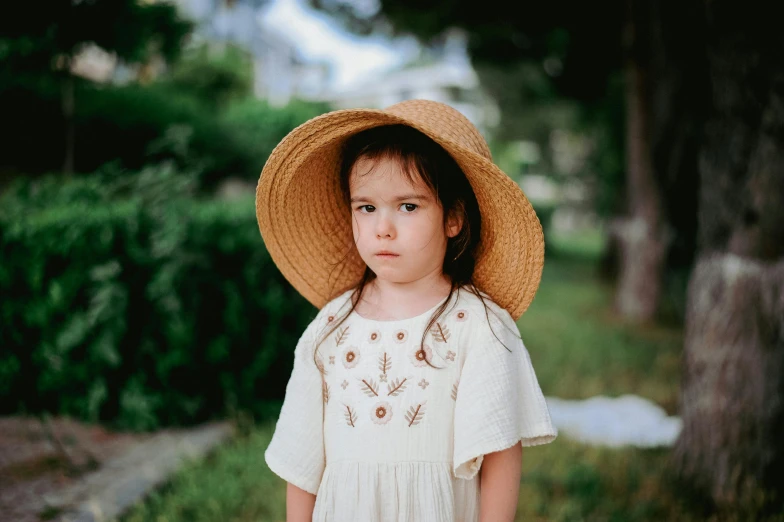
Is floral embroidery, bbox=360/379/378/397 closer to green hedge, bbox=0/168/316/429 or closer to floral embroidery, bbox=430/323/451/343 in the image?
floral embroidery, bbox=430/323/451/343

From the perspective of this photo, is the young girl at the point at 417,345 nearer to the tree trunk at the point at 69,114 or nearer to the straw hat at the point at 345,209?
the straw hat at the point at 345,209

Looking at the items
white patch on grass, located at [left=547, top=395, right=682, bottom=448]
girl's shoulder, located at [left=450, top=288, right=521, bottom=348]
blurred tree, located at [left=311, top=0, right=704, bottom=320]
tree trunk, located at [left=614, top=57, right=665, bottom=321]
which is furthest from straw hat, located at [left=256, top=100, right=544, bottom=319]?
tree trunk, located at [left=614, top=57, right=665, bottom=321]

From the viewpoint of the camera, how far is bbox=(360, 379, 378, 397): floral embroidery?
1.59 m

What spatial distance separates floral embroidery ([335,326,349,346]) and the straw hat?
0.26m

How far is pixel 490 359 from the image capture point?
5.08 ft

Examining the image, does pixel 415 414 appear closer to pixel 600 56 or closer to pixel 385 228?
pixel 385 228

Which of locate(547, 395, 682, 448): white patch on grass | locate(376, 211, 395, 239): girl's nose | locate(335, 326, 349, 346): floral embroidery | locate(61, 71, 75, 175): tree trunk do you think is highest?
locate(61, 71, 75, 175): tree trunk

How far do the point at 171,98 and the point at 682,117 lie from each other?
22.8ft

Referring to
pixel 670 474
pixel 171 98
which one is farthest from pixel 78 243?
pixel 171 98

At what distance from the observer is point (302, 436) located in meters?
1.66

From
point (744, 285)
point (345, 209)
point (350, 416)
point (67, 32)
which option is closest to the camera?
point (350, 416)

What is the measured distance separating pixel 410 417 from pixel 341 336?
30cm

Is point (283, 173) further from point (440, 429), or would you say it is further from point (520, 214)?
point (440, 429)

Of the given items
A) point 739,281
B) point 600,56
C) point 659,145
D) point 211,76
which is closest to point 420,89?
point 211,76
